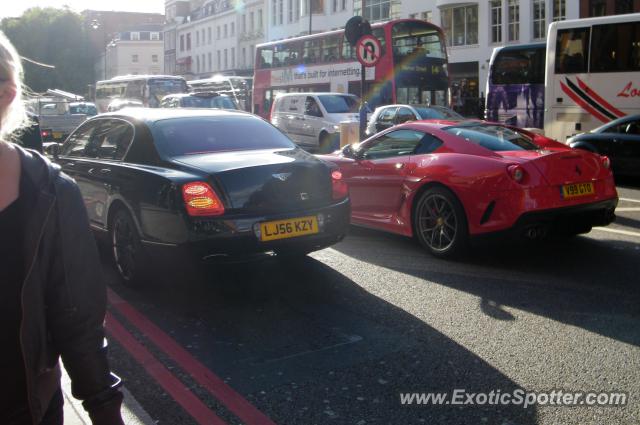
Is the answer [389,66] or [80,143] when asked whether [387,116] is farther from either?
[80,143]

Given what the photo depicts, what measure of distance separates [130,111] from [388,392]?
14.1 feet

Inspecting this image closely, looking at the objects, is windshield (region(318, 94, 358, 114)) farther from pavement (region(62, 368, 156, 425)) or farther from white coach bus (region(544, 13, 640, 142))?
pavement (region(62, 368, 156, 425))

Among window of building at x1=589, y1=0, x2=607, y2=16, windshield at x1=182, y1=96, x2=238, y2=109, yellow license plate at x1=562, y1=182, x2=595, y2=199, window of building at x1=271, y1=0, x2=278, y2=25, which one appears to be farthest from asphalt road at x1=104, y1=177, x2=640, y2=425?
window of building at x1=271, y1=0, x2=278, y2=25

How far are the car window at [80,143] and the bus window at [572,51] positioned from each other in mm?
13479

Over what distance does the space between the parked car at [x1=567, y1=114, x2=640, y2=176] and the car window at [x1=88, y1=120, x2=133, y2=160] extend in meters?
9.30

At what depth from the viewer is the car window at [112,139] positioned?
6453 mm

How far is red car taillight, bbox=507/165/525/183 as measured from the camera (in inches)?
252

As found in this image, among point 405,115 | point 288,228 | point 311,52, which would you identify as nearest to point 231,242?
point 288,228

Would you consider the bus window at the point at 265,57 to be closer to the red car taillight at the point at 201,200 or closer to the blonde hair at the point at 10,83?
the red car taillight at the point at 201,200

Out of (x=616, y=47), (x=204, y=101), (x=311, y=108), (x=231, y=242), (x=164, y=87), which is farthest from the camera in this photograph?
(x=164, y=87)

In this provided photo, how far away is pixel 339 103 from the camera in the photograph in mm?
21141

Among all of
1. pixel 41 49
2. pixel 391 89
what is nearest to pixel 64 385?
pixel 391 89

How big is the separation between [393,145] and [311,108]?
13.7 metres

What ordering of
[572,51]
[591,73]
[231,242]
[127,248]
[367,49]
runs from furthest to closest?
1. [572,51]
2. [591,73]
3. [367,49]
4. [127,248]
5. [231,242]
